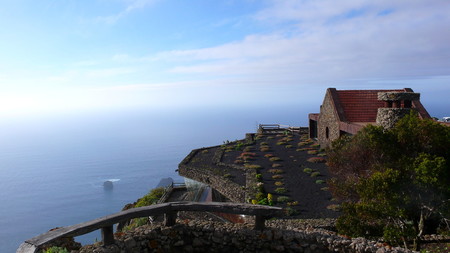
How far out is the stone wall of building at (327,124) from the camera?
3278cm

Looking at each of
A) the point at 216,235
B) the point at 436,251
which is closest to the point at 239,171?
the point at 436,251

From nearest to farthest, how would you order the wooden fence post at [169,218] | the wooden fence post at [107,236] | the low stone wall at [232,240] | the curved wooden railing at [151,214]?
the curved wooden railing at [151,214]
the wooden fence post at [107,236]
the low stone wall at [232,240]
the wooden fence post at [169,218]

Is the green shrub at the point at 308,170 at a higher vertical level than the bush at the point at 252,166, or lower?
lower

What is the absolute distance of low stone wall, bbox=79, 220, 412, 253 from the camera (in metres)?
8.10

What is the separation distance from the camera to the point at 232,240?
28.1 feet

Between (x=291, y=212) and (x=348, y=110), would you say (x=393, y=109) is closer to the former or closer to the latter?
(x=291, y=212)

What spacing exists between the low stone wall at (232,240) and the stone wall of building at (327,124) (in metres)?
25.0

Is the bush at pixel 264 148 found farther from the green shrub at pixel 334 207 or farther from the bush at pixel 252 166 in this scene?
the green shrub at pixel 334 207

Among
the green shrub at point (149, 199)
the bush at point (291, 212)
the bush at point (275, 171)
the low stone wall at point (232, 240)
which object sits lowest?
the green shrub at point (149, 199)

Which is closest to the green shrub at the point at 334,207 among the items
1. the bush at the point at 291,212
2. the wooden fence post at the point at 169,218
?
the bush at the point at 291,212

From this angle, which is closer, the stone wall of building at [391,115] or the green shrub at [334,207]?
the stone wall of building at [391,115]

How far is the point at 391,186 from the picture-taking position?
419 inches

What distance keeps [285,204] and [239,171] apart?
10.2 metres

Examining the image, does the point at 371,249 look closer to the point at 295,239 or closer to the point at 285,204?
the point at 295,239
